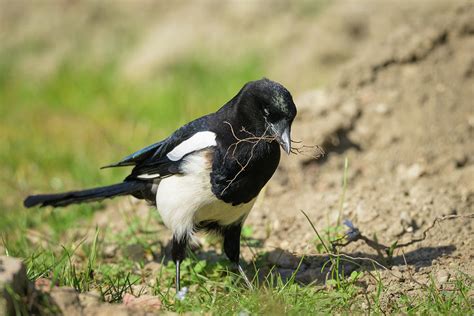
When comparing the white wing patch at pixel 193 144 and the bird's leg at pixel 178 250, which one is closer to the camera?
the white wing patch at pixel 193 144

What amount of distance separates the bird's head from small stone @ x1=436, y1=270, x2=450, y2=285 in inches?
35.5

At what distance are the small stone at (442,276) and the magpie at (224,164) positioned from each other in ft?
2.79

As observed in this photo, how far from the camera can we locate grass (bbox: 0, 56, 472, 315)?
2.90 metres

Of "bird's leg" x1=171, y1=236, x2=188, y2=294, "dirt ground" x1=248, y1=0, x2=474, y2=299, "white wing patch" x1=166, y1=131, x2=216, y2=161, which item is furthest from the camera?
"dirt ground" x1=248, y1=0, x2=474, y2=299

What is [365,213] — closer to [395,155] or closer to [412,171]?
[412,171]

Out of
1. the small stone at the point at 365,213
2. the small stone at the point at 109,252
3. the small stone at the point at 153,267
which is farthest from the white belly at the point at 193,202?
the small stone at the point at 365,213

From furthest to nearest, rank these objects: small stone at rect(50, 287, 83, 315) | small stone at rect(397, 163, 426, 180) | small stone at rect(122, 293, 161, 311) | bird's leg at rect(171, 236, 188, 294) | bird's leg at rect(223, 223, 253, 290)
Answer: small stone at rect(397, 163, 426, 180) < bird's leg at rect(223, 223, 253, 290) < bird's leg at rect(171, 236, 188, 294) < small stone at rect(122, 293, 161, 311) < small stone at rect(50, 287, 83, 315)

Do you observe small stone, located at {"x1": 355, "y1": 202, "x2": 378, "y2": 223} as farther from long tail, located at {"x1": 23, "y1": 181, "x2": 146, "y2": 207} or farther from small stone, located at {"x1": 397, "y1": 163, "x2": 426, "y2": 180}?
long tail, located at {"x1": 23, "y1": 181, "x2": 146, "y2": 207}

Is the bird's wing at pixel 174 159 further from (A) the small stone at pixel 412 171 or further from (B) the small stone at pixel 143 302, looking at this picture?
(A) the small stone at pixel 412 171

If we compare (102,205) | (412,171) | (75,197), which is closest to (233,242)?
(75,197)

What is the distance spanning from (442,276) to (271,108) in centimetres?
108

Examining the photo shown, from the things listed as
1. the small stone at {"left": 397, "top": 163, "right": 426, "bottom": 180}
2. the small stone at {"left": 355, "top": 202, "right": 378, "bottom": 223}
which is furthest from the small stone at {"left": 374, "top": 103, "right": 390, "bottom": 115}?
the small stone at {"left": 355, "top": 202, "right": 378, "bottom": 223}

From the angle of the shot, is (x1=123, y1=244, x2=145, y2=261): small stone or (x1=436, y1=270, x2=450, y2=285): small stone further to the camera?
(x1=123, y1=244, x2=145, y2=261): small stone

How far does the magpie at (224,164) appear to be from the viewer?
125 inches
